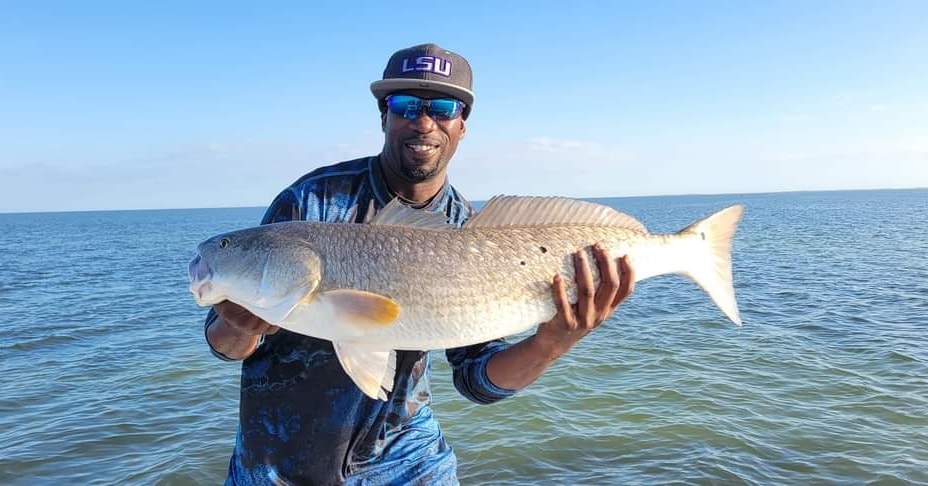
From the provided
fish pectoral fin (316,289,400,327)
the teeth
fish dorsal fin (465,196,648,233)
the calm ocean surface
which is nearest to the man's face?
the teeth

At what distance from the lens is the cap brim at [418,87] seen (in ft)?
12.5

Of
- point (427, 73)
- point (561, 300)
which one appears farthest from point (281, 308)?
point (427, 73)

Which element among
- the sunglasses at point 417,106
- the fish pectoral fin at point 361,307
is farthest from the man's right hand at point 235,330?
the sunglasses at point 417,106

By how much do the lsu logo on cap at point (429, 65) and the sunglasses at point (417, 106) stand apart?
16 cm

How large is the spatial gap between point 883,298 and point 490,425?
51.5ft

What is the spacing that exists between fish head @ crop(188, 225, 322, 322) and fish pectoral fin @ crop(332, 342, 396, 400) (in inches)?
13.5

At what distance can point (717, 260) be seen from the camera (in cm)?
391

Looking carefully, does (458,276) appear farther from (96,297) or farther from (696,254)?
(96,297)

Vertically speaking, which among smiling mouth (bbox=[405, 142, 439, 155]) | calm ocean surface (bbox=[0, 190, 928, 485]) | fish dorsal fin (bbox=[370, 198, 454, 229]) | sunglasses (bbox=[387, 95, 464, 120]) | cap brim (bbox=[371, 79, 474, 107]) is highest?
cap brim (bbox=[371, 79, 474, 107])

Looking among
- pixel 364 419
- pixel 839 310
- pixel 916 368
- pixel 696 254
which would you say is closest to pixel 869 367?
Result: pixel 916 368

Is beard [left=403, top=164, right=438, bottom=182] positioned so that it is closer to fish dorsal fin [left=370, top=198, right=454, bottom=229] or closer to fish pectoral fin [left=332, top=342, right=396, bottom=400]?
fish dorsal fin [left=370, top=198, right=454, bottom=229]

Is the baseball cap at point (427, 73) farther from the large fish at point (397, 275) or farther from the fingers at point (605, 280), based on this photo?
the fingers at point (605, 280)

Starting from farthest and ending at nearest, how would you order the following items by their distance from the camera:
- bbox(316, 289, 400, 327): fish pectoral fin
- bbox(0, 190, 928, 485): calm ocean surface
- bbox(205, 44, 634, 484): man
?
1. bbox(0, 190, 928, 485): calm ocean surface
2. bbox(205, 44, 634, 484): man
3. bbox(316, 289, 400, 327): fish pectoral fin

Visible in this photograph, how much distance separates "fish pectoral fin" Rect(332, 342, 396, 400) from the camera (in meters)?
3.17
